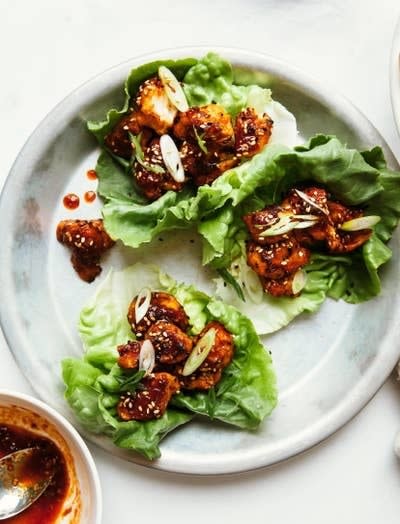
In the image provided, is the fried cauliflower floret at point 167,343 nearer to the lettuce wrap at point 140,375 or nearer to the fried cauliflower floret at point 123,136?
the lettuce wrap at point 140,375

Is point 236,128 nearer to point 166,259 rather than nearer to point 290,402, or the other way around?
point 166,259

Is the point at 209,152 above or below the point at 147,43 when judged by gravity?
below

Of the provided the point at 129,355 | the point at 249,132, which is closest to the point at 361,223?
the point at 249,132

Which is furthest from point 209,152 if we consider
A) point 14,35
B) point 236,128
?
point 14,35

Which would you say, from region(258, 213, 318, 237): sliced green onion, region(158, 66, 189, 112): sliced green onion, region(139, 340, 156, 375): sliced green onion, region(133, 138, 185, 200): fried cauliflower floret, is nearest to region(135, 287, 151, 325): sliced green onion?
region(139, 340, 156, 375): sliced green onion

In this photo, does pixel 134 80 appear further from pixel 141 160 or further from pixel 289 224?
pixel 289 224

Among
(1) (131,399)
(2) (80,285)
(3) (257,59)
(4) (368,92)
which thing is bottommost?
(1) (131,399)
